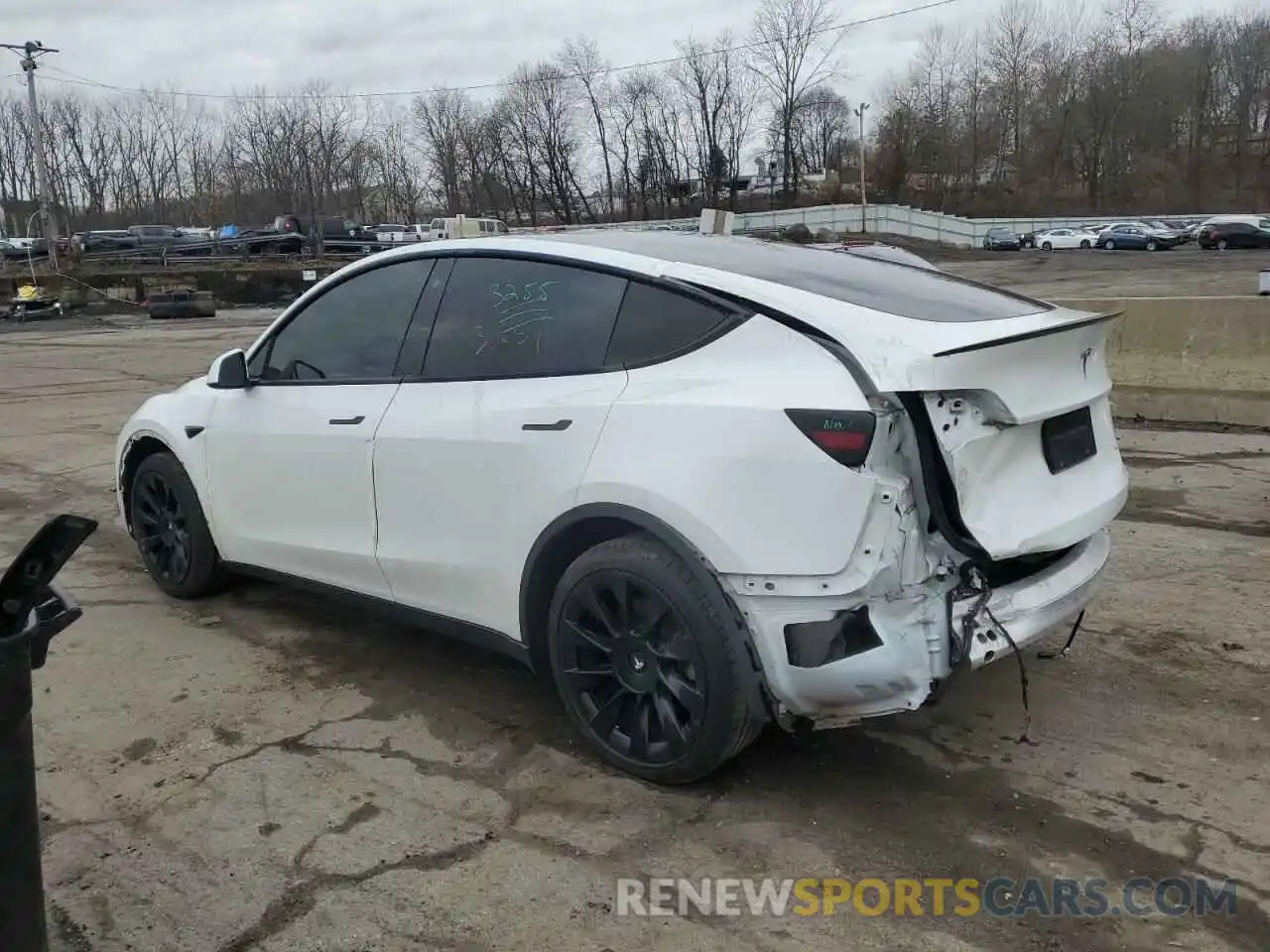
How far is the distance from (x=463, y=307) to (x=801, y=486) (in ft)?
5.36

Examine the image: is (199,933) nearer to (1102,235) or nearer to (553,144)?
(1102,235)

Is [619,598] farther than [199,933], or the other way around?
[619,598]

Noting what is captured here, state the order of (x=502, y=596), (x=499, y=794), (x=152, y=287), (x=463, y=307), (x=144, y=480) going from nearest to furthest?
1. (x=499, y=794)
2. (x=502, y=596)
3. (x=463, y=307)
4. (x=144, y=480)
5. (x=152, y=287)

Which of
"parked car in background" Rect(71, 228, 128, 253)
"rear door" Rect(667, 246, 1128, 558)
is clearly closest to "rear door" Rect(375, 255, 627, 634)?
"rear door" Rect(667, 246, 1128, 558)

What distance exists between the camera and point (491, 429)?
357cm

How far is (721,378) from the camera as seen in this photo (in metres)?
3.10

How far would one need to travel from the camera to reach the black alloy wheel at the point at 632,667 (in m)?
3.16

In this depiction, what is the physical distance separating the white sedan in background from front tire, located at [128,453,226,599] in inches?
2349

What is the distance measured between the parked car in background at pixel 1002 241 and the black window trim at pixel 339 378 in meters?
62.7

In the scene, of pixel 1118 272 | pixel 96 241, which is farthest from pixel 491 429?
pixel 96 241

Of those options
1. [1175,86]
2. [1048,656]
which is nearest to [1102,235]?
[1175,86]

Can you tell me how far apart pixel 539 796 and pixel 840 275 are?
197 centimetres

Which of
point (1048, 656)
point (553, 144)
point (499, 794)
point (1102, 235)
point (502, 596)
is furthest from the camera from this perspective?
point (553, 144)

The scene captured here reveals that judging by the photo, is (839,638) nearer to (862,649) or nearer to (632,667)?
(862,649)
